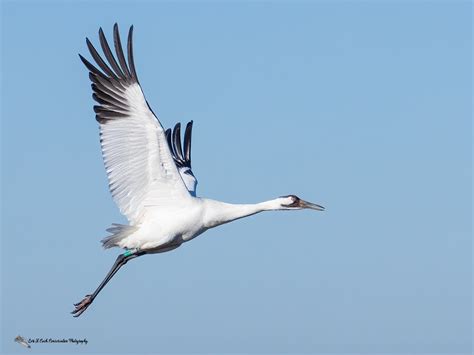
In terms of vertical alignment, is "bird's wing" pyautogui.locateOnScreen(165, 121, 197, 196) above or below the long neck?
above

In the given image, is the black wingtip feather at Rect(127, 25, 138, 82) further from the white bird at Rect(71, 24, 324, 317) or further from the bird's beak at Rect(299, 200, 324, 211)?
the bird's beak at Rect(299, 200, 324, 211)

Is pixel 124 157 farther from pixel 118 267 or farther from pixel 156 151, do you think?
pixel 118 267

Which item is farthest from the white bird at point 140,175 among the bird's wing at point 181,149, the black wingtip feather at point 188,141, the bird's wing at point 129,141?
the black wingtip feather at point 188,141

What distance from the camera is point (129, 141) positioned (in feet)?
81.2

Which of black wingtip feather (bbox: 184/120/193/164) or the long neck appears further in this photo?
black wingtip feather (bbox: 184/120/193/164)

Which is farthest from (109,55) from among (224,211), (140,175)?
(224,211)

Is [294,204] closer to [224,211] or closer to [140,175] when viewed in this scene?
[224,211]

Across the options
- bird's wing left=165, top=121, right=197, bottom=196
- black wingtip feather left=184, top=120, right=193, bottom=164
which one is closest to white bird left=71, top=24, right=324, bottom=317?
bird's wing left=165, top=121, right=197, bottom=196

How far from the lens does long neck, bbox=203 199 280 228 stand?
2480 cm

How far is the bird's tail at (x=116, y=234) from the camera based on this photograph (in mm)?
25266

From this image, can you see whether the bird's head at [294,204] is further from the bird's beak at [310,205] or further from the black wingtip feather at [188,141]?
the black wingtip feather at [188,141]

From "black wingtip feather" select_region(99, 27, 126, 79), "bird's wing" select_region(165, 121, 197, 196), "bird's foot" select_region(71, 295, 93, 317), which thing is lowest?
"bird's foot" select_region(71, 295, 93, 317)

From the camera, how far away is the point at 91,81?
82.7 ft

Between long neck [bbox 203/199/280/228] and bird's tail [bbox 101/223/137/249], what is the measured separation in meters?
1.51
